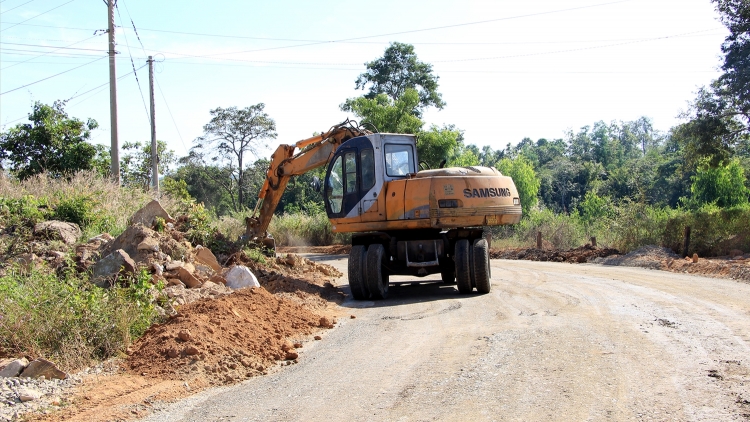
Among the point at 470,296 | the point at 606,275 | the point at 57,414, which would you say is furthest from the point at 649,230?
the point at 57,414

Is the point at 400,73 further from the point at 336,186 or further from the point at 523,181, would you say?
the point at 336,186

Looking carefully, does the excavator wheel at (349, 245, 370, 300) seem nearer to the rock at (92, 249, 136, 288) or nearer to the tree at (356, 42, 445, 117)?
the rock at (92, 249, 136, 288)

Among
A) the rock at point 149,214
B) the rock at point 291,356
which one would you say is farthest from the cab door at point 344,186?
the rock at point 291,356

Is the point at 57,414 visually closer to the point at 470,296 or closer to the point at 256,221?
the point at 470,296

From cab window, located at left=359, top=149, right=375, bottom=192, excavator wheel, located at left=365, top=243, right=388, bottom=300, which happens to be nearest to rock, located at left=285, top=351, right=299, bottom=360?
excavator wheel, located at left=365, top=243, right=388, bottom=300

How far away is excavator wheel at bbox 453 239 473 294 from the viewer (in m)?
13.4

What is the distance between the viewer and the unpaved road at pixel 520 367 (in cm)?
578

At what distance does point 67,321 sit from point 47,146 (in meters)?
18.8

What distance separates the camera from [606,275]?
53.9 feet

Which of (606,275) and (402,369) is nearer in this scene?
(402,369)

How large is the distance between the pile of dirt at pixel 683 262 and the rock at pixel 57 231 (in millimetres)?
14283

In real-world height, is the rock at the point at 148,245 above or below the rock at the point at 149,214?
below

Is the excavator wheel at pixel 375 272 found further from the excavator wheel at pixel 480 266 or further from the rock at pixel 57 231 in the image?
the rock at pixel 57 231

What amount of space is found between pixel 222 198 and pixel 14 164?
28.6 m
